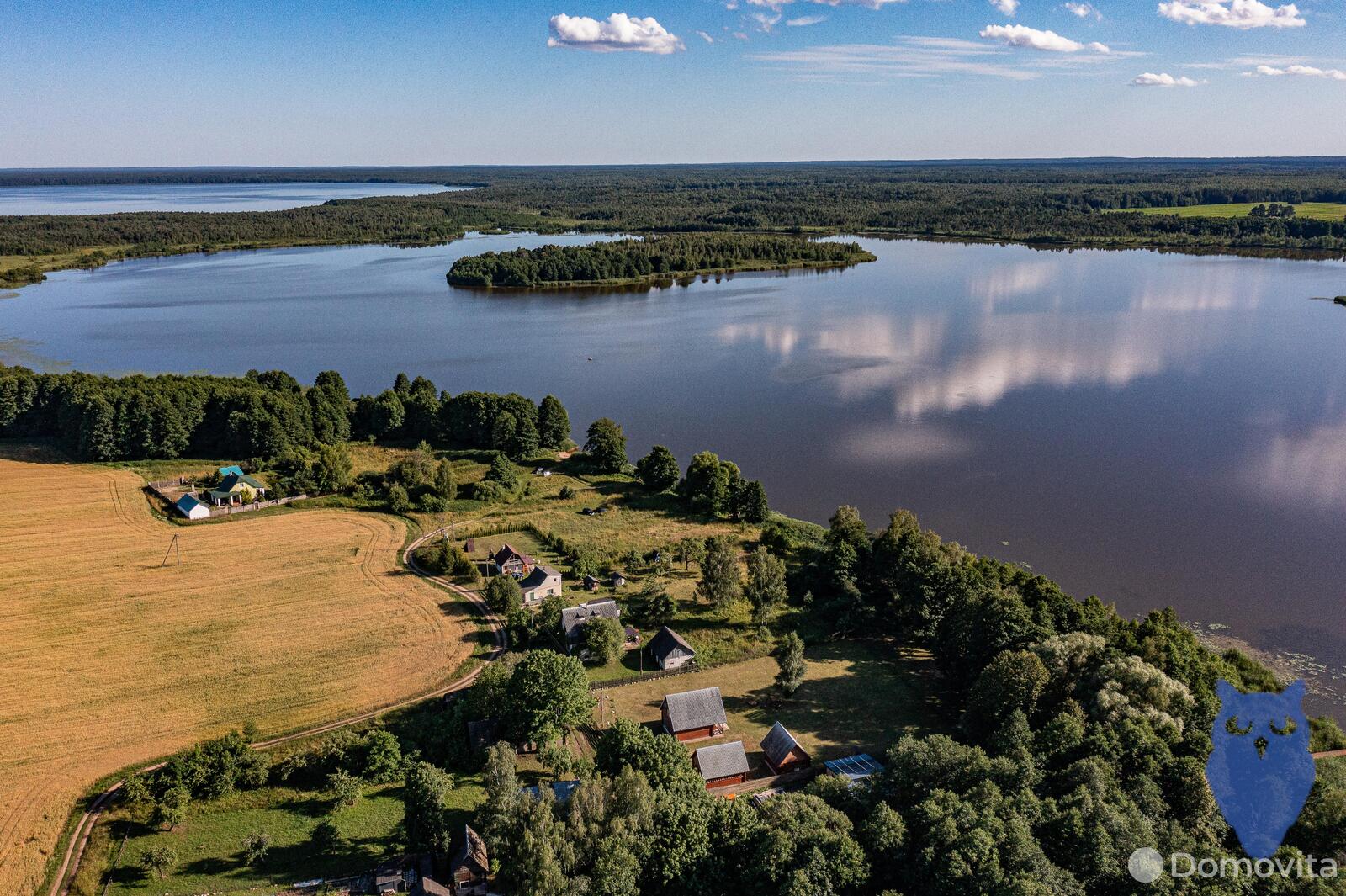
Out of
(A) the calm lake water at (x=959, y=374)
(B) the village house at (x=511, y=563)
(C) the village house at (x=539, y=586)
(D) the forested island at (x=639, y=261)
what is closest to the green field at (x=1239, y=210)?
(A) the calm lake water at (x=959, y=374)

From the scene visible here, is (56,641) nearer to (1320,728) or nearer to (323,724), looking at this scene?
(323,724)

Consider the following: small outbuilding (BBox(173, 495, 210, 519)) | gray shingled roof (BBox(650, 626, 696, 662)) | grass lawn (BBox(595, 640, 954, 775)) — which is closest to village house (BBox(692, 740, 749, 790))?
grass lawn (BBox(595, 640, 954, 775))

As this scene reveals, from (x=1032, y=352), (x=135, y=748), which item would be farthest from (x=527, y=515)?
(x=1032, y=352)

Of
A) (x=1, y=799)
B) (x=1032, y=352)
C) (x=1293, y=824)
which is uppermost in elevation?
(x=1032, y=352)

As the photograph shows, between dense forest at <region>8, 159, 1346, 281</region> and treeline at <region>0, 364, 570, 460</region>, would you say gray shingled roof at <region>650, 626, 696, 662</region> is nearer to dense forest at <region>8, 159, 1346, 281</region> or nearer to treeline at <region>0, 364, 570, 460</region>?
treeline at <region>0, 364, 570, 460</region>

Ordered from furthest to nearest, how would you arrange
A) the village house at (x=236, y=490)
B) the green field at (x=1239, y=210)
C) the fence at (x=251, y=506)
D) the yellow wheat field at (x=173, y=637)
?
the green field at (x=1239, y=210) < the village house at (x=236, y=490) < the fence at (x=251, y=506) < the yellow wheat field at (x=173, y=637)

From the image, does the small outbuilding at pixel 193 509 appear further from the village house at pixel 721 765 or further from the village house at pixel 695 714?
the village house at pixel 721 765
